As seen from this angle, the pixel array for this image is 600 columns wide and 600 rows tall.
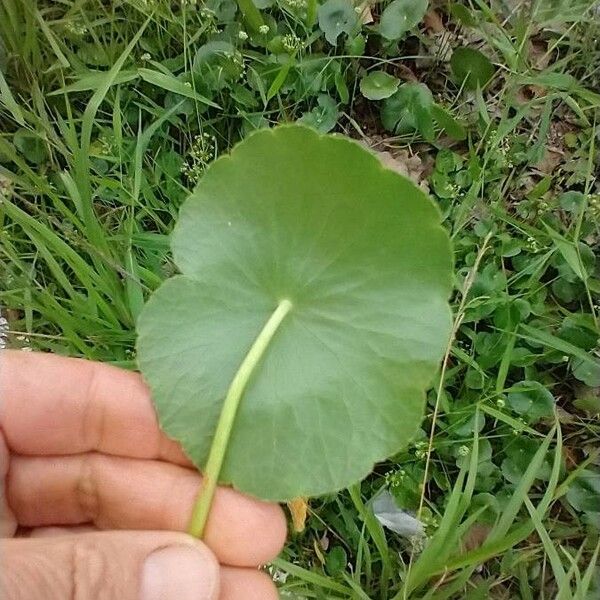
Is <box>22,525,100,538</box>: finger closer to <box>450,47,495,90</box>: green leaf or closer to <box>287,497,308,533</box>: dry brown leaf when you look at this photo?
<box>287,497,308,533</box>: dry brown leaf

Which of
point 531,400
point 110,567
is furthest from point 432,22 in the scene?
point 110,567

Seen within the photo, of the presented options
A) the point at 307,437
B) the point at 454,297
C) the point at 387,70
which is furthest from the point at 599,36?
the point at 307,437

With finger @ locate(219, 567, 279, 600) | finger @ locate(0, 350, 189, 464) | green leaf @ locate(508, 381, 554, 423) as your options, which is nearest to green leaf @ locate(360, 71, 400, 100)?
green leaf @ locate(508, 381, 554, 423)

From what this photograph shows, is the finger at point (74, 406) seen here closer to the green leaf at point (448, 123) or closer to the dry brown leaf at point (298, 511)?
the dry brown leaf at point (298, 511)

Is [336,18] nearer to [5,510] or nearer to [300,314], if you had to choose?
[300,314]

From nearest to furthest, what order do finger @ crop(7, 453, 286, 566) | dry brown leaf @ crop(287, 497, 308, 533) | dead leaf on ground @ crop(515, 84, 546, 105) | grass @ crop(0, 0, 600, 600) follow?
1. finger @ crop(7, 453, 286, 566)
2. dry brown leaf @ crop(287, 497, 308, 533)
3. grass @ crop(0, 0, 600, 600)
4. dead leaf on ground @ crop(515, 84, 546, 105)

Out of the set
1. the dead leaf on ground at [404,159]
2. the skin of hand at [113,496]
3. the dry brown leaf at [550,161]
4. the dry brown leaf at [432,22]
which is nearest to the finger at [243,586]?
the skin of hand at [113,496]
